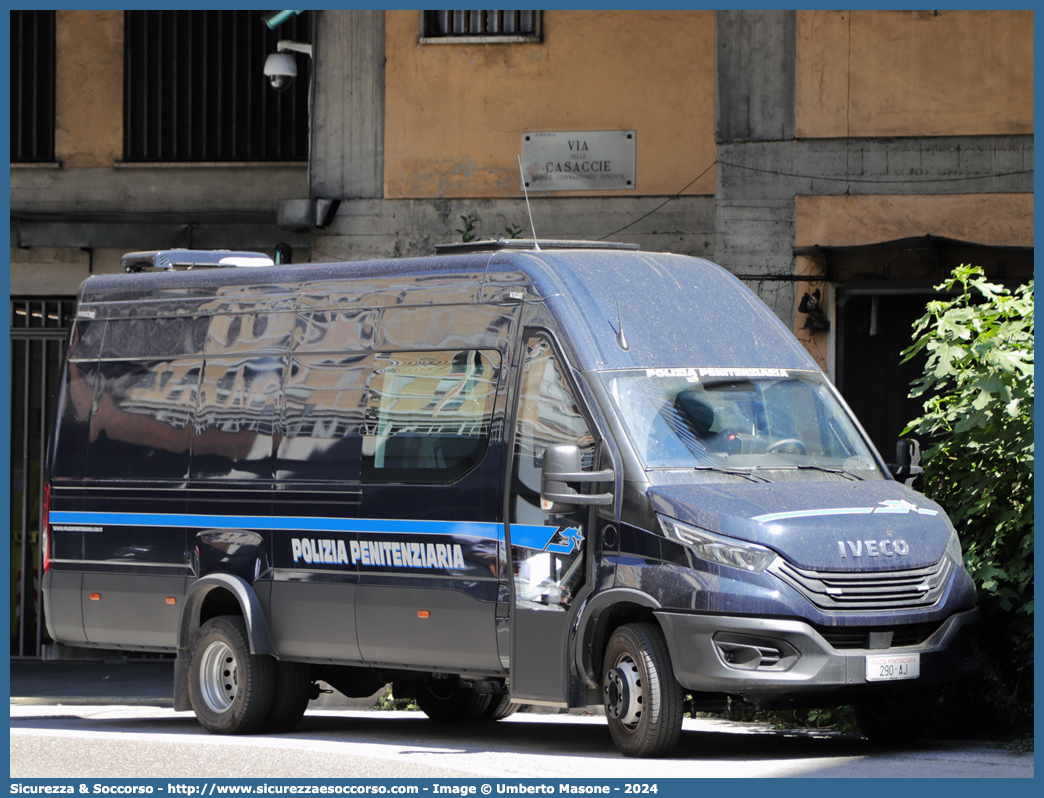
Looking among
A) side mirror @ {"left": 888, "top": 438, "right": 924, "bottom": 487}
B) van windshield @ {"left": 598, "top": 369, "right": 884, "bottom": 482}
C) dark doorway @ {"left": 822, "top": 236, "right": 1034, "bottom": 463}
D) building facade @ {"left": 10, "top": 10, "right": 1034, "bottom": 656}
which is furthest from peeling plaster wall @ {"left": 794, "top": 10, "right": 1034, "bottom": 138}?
van windshield @ {"left": 598, "top": 369, "right": 884, "bottom": 482}

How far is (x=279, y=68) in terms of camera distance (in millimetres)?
17438

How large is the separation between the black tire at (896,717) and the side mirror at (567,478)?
1934 mm

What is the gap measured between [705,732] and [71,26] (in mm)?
12298

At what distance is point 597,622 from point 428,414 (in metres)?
1.72

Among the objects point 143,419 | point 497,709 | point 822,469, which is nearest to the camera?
point 822,469

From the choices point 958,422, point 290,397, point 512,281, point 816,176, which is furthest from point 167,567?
point 816,176

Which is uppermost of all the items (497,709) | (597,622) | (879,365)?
(879,365)

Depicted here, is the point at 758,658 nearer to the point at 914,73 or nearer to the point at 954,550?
the point at 954,550

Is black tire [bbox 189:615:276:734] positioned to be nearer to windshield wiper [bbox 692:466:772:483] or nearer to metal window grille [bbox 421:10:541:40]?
windshield wiper [bbox 692:466:772:483]

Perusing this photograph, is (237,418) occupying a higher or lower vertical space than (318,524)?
higher

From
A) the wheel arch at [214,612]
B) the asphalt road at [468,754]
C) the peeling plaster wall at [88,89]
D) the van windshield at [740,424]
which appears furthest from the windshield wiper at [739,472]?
the peeling plaster wall at [88,89]

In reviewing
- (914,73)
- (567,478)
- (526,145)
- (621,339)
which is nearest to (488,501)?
(567,478)
